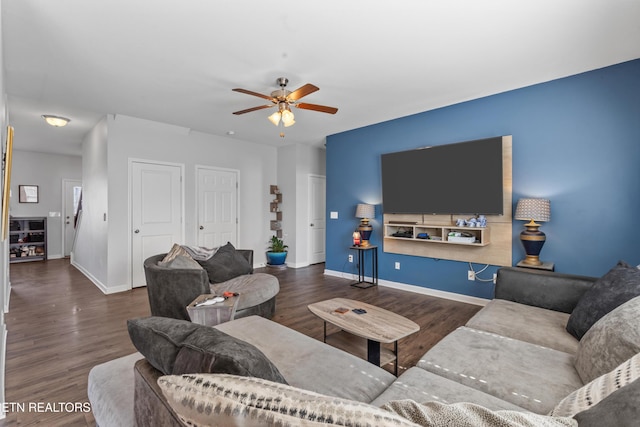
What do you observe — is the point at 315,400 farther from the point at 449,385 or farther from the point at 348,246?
the point at 348,246

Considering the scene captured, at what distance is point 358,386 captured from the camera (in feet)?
4.36

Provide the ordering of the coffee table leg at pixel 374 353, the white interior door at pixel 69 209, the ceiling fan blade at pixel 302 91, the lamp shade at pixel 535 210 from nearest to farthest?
1. the coffee table leg at pixel 374 353
2. the ceiling fan blade at pixel 302 91
3. the lamp shade at pixel 535 210
4. the white interior door at pixel 69 209

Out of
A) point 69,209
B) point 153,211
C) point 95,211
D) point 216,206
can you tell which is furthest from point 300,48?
point 69,209

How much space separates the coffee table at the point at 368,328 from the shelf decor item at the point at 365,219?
225 centimetres

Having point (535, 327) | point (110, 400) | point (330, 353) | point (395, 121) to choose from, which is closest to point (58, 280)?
point (110, 400)

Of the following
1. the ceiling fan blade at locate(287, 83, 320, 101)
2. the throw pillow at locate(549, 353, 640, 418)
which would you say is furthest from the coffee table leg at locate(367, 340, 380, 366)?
the ceiling fan blade at locate(287, 83, 320, 101)

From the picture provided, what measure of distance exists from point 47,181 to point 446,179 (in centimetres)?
869

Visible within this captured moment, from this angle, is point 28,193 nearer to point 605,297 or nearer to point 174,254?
point 174,254

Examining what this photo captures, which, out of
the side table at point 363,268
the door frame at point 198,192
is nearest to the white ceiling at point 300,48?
the door frame at point 198,192

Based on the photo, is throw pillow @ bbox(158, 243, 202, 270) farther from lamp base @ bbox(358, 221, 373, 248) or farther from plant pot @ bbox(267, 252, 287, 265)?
plant pot @ bbox(267, 252, 287, 265)

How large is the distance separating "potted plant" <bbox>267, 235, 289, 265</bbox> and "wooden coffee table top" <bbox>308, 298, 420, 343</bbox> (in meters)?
3.69

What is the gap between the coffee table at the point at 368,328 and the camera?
1995mm

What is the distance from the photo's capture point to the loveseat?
609 mm

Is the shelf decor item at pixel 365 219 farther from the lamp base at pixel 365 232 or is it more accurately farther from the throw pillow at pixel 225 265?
the throw pillow at pixel 225 265
